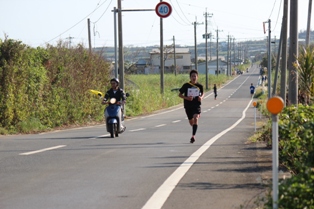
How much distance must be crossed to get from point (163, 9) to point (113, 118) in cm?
1188

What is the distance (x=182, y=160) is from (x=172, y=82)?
83.0 meters

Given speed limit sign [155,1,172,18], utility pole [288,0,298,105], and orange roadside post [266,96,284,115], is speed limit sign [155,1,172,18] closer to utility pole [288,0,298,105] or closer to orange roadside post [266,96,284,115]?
utility pole [288,0,298,105]

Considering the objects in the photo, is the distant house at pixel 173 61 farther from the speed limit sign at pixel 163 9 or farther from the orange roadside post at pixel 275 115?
the orange roadside post at pixel 275 115

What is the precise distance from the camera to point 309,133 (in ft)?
22.7

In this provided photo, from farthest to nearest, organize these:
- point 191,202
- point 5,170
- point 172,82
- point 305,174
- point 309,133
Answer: point 172,82 < point 5,170 < point 191,202 < point 309,133 < point 305,174

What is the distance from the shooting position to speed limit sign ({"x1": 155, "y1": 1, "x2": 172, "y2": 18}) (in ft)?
95.6

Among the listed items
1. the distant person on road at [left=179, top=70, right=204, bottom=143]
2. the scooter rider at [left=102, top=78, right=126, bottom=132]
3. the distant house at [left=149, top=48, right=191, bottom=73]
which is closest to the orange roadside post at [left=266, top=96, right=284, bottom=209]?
the distant person on road at [left=179, top=70, right=204, bottom=143]

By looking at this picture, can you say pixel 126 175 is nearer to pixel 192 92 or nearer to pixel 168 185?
pixel 168 185

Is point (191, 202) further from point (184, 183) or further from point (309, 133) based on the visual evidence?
point (309, 133)

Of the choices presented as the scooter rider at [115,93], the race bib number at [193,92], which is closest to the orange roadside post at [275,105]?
the race bib number at [193,92]

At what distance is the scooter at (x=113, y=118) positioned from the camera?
60.5 ft

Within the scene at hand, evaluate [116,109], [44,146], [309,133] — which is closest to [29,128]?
[116,109]

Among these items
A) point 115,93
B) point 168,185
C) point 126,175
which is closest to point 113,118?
point 115,93

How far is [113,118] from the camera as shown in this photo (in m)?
18.6
